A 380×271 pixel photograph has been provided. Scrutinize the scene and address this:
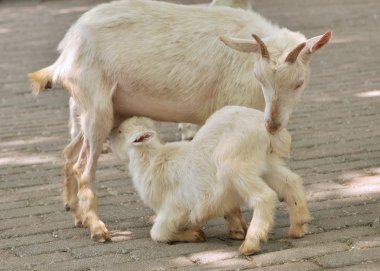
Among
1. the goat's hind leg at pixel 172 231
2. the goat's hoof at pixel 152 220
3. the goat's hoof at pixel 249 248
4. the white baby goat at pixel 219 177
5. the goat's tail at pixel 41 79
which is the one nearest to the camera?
the goat's hoof at pixel 249 248

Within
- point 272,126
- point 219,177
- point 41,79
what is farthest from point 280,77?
point 41,79

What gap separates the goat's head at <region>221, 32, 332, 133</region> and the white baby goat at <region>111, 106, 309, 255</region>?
0.35 ft

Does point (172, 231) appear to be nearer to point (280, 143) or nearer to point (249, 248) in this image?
point (249, 248)

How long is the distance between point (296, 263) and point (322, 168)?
7.66 ft

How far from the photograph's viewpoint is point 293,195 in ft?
18.7

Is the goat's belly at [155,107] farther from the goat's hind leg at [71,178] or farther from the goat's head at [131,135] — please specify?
the goat's hind leg at [71,178]

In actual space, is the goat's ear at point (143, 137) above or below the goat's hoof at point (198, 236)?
above

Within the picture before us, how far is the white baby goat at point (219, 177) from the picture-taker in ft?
18.0

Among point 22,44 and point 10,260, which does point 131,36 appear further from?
point 22,44

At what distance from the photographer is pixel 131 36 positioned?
6.45 m

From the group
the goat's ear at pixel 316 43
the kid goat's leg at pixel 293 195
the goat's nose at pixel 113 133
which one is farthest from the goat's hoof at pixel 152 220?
the goat's ear at pixel 316 43

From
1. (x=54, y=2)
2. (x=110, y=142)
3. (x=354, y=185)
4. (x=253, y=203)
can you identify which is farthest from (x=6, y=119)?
(x=54, y=2)

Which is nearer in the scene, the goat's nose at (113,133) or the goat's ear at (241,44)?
the goat's ear at (241,44)

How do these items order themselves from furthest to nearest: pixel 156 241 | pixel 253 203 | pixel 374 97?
pixel 374 97
pixel 156 241
pixel 253 203
